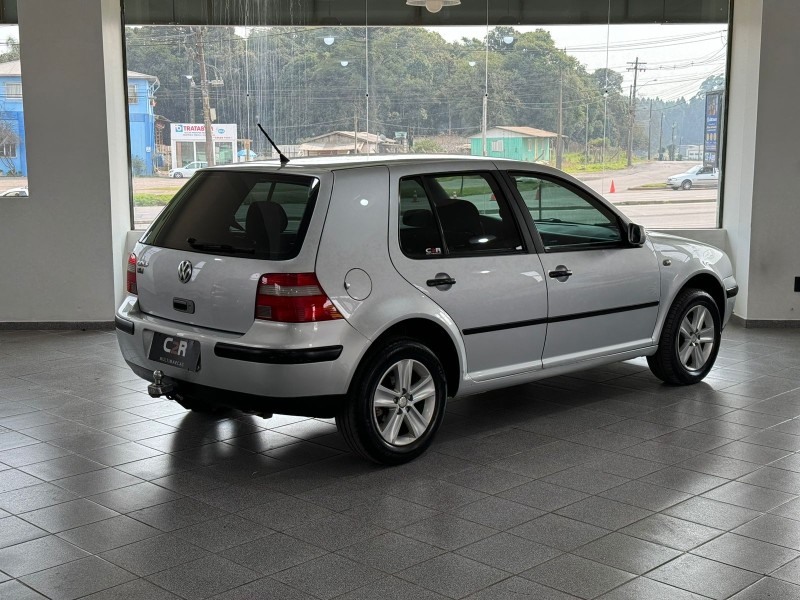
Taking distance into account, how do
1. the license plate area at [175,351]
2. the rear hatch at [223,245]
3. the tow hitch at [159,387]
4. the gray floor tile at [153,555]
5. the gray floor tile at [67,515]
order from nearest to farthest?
1. the gray floor tile at [153,555]
2. the gray floor tile at [67,515]
3. the rear hatch at [223,245]
4. the license plate area at [175,351]
5. the tow hitch at [159,387]

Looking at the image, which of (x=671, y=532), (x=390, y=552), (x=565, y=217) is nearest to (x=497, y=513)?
(x=390, y=552)

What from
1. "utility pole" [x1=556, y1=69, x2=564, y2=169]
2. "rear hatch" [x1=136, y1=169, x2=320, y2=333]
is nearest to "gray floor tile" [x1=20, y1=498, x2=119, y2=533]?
"rear hatch" [x1=136, y1=169, x2=320, y2=333]

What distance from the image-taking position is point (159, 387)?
5051 millimetres

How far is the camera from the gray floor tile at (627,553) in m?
3.89

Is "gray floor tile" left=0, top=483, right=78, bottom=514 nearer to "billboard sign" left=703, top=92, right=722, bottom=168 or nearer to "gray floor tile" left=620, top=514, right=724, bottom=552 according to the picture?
"gray floor tile" left=620, top=514, right=724, bottom=552

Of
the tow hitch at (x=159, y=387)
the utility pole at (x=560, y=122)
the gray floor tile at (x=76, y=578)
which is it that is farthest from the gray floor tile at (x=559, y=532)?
the utility pole at (x=560, y=122)

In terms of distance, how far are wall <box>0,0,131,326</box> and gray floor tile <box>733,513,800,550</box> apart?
6.28 meters

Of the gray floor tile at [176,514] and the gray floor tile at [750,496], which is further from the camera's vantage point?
the gray floor tile at [750,496]

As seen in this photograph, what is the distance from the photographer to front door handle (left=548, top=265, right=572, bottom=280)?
575cm

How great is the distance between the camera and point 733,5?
32.2 ft

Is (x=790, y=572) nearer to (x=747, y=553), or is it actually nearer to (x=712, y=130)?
(x=747, y=553)

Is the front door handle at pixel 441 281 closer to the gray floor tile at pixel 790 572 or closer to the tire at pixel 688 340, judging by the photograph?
the tire at pixel 688 340

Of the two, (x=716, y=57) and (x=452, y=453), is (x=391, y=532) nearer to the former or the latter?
(x=452, y=453)

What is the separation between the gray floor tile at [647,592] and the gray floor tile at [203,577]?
4.43ft
